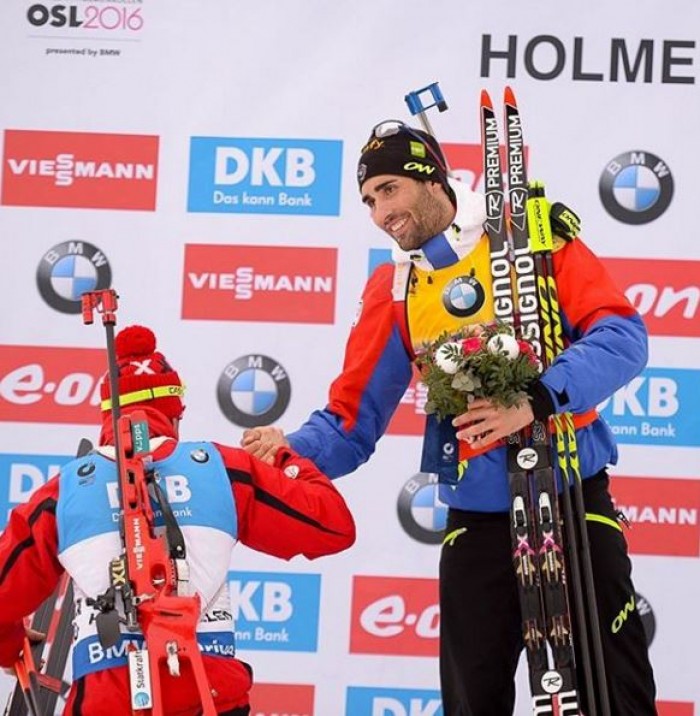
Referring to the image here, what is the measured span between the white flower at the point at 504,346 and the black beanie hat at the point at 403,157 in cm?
55

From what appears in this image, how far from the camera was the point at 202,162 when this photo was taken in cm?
493

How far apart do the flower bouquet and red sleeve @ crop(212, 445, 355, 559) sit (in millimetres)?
333

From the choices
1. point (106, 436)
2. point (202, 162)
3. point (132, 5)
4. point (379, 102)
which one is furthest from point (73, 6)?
point (106, 436)

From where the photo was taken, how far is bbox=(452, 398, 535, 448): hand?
3059 millimetres

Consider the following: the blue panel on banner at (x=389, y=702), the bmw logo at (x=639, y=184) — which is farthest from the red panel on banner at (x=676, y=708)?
the bmw logo at (x=639, y=184)

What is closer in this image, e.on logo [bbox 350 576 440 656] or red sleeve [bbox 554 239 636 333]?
red sleeve [bbox 554 239 636 333]

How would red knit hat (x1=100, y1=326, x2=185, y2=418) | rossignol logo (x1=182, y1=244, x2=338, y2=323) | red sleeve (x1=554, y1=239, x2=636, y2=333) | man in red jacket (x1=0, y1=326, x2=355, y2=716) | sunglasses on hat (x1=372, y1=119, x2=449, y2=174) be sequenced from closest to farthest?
man in red jacket (x1=0, y1=326, x2=355, y2=716) < red knit hat (x1=100, y1=326, x2=185, y2=418) < red sleeve (x1=554, y1=239, x2=636, y2=333) < sunglasses on hat (x1=372, y1=119, x2=449, y2=174) < rossignol logo (x1=182, y1=244, x2=338, y2=323)

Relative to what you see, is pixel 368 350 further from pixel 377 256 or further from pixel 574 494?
pixel 377 256

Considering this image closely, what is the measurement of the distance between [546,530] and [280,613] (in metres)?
1.90

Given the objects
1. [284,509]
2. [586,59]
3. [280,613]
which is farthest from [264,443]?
[586,59]

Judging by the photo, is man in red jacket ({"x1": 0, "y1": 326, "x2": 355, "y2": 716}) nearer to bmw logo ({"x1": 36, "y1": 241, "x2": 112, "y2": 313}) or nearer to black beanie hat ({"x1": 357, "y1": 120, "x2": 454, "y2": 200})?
black beanie hat ({"x1": 357, "y1": 120, "x2": 454, "y2": 200})

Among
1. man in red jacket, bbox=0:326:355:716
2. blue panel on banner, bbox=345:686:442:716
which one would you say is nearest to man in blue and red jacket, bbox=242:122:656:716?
man in red jacket, bbox=0:326:355:716

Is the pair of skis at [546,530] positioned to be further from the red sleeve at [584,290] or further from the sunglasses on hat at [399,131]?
the sunglasses on hat at [399,131]

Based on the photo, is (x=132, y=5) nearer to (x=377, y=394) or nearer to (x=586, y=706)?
(x=377, y=394)
